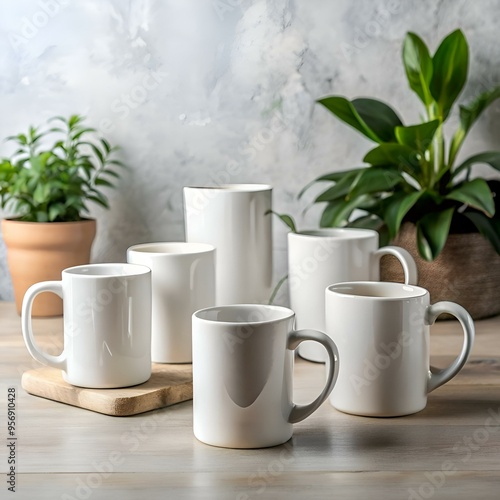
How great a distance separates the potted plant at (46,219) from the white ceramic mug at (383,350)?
1.84ft

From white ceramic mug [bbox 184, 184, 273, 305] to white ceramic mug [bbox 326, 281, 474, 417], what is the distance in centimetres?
27

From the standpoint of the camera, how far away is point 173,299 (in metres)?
0.88

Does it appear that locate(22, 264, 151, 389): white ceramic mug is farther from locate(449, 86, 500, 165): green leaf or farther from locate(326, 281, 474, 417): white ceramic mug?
locate(449, 86, 500, 165): green leaf

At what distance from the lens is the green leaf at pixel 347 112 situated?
3.81ft

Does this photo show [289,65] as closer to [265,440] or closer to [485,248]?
[485,248]

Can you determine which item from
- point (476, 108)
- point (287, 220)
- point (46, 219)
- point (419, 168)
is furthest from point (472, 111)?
point (46, 219)

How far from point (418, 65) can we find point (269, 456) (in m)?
0.75

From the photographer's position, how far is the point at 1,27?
1.33 metres

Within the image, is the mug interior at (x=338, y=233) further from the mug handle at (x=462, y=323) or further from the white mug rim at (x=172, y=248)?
the mug handle at (x=462, y=323)

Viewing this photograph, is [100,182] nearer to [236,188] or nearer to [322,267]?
[236,188]

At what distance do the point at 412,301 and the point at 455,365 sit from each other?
8 cm

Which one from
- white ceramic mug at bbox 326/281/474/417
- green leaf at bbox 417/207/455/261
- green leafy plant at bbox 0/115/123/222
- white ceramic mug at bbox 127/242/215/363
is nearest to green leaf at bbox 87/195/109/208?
green leafy plant at bbox 0/115/123/222

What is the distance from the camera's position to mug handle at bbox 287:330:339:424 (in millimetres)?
671

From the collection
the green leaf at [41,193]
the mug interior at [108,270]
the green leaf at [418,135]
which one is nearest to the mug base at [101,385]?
the mug interior at [108,270]
